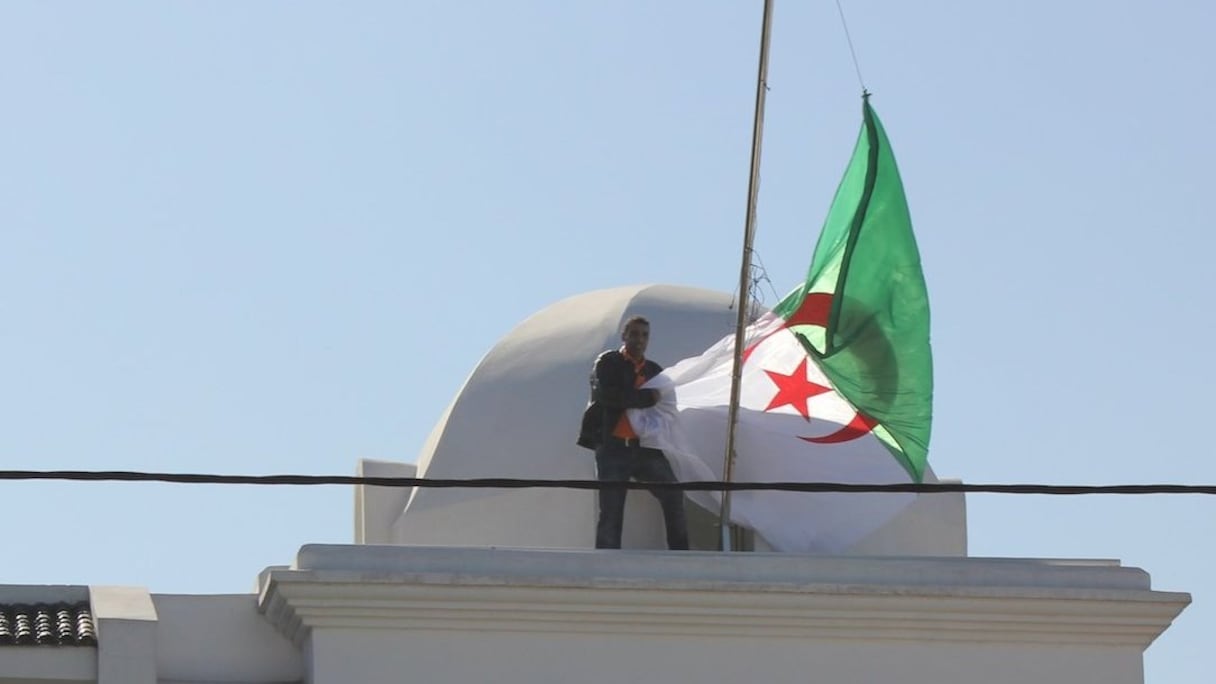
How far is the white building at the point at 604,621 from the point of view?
13.8 metres

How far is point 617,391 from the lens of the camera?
15.2 meters

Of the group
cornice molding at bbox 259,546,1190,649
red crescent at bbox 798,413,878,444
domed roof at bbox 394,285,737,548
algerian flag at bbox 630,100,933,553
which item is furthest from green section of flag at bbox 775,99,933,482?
domed roof at bbox 394,285,737,548

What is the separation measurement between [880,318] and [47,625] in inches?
179

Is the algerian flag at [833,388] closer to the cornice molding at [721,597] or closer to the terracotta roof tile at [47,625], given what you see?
the cornice molding at [721,597]

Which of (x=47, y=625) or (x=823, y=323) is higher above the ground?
(x=823, y=323)

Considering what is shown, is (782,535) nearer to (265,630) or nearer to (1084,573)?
(1084,573)

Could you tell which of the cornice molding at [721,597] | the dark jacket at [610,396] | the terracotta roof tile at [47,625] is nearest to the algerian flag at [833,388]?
the dark jacket at [610,396]

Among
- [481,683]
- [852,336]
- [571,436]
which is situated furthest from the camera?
[571,436]

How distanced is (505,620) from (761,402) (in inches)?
103

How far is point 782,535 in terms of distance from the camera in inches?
630

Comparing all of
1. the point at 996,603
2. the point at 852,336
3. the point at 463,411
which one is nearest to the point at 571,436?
the point at 463,411

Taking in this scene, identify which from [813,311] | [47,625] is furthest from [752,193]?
[47,625]

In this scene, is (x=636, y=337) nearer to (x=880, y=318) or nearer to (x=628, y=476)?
(x=628, y=476)

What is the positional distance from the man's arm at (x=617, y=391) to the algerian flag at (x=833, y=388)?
95 millimetres
